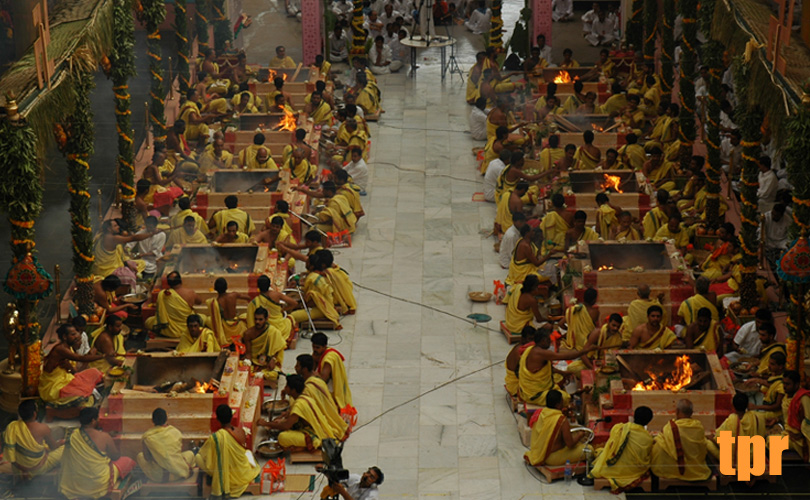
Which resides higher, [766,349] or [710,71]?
[710,71]

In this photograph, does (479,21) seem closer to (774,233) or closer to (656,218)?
(656,218)

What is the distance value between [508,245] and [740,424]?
24.4 feet

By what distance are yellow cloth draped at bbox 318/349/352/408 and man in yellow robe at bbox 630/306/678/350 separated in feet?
14.4

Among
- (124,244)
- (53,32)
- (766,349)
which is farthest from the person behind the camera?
(124,244)

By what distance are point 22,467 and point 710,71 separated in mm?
13775

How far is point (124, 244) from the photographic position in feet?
79.2

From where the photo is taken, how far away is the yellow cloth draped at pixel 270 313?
21172 mm

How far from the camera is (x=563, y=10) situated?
40.2 m

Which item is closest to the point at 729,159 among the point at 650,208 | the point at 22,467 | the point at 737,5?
the point at 650,208

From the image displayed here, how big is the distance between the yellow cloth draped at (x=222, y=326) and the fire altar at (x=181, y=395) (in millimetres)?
1602

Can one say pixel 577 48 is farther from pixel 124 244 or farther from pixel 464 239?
pixel 124 244

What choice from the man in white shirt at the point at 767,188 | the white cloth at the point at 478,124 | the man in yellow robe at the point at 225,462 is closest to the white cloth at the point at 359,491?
the man in yellow robe at the point at 225,462

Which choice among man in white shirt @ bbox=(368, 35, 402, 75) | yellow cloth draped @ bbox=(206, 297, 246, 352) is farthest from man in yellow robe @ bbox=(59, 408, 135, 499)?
man in white shirt @ bbox=(368, 35, 402, 75)

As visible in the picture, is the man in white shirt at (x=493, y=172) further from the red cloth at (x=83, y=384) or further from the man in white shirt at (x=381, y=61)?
the red cloth at (x=83, y=384)
